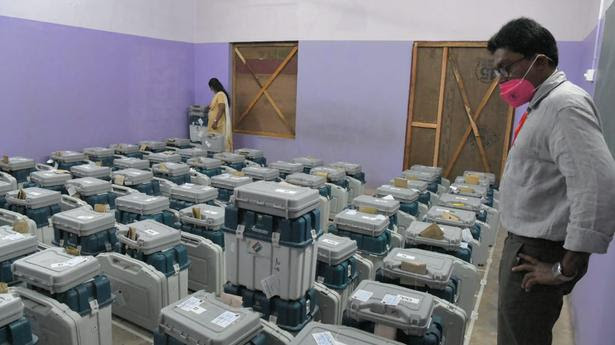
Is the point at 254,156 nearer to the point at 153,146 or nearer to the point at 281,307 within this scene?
the point at 153,146

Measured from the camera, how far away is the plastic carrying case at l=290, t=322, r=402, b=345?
1837mm

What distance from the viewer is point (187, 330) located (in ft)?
6.29

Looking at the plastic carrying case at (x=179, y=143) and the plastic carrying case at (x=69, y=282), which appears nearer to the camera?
the plastic carrying case at (x=69, y=282)

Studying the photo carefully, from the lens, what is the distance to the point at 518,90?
168 centimetres

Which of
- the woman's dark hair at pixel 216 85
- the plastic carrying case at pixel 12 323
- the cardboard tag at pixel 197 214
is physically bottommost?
the plastic carrying case at pixel 12 323

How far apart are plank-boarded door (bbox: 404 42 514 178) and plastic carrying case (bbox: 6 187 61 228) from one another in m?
4.77

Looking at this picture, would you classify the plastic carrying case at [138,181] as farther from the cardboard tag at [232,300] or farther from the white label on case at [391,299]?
the white label on case at [391,299]

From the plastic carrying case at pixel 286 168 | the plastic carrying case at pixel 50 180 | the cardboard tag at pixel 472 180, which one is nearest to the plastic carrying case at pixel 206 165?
the plastic carrying case at pixel 286 168

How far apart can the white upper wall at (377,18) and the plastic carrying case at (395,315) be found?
4.25 meters

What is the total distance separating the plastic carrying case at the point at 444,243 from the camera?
315cm

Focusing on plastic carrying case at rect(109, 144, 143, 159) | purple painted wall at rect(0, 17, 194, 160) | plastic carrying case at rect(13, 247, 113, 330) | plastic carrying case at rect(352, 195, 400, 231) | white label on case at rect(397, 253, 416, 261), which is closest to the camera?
plastic carrying case at rect(13, 247, 113, 330)

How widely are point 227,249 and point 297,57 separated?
5.25 m

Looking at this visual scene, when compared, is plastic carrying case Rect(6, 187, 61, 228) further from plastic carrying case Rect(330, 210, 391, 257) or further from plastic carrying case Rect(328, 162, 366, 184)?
plastic carrying case Rect(328, 162, 366, 184)

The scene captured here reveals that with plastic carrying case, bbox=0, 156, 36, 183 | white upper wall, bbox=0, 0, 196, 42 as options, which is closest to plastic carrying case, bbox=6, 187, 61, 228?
plastic carrying case, bbox=0, 156, 36, 183
